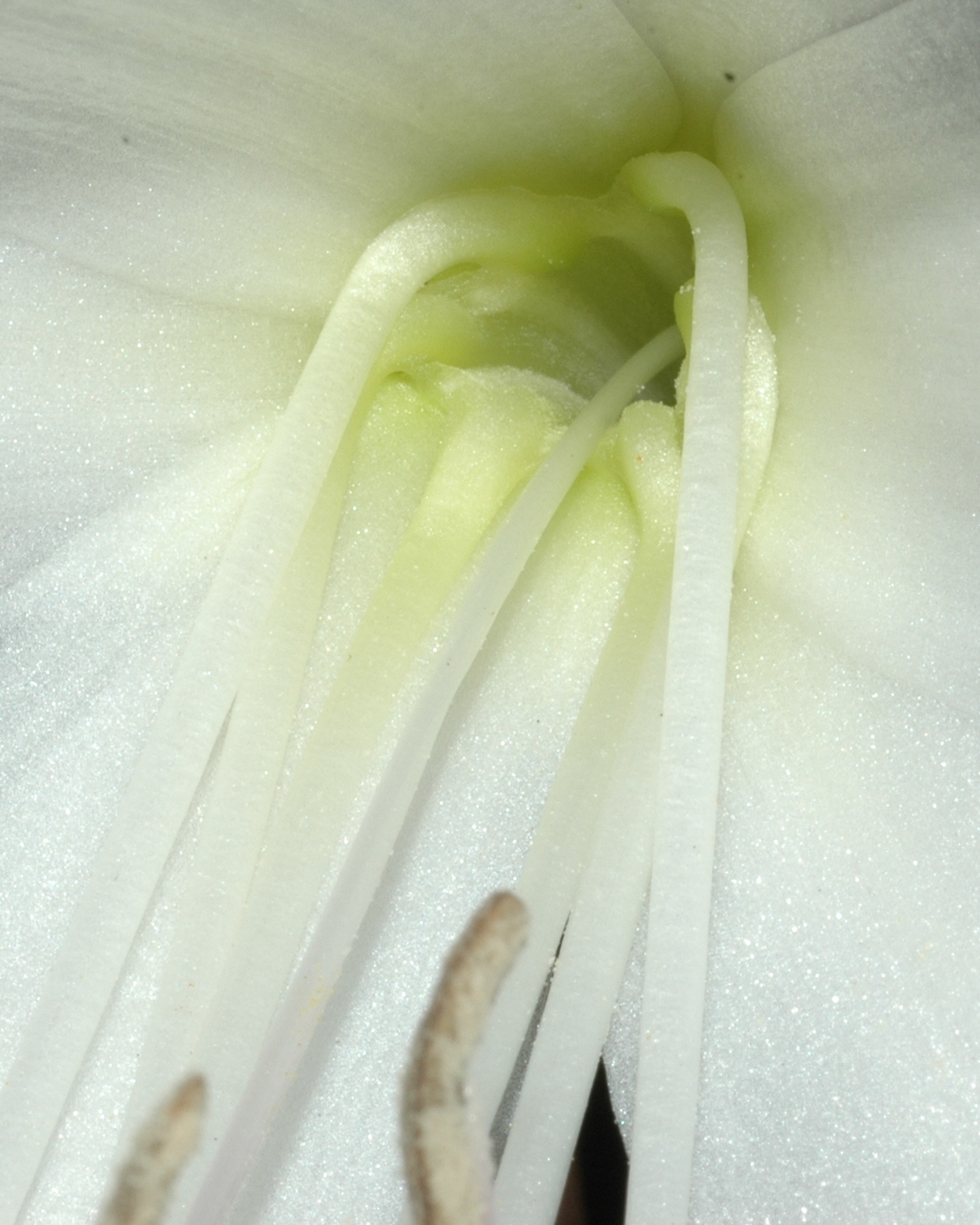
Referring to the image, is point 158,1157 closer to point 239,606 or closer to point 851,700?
→ point 239,606

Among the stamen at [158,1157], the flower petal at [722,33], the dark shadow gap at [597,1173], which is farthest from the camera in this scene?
the dark shadow gap at [597,1173]

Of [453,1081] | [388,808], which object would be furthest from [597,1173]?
[453,1081]

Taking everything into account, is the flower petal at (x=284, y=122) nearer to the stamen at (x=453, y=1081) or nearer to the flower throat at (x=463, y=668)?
the flower throat at (x=463, y=668)

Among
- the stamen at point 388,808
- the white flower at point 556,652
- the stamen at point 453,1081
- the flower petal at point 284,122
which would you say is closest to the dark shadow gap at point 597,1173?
the white flower at point 556,652

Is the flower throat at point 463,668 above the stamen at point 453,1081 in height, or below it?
above

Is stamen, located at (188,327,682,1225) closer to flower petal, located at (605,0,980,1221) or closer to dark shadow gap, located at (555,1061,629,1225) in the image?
flower petal, located at (605,0,980,1221)
